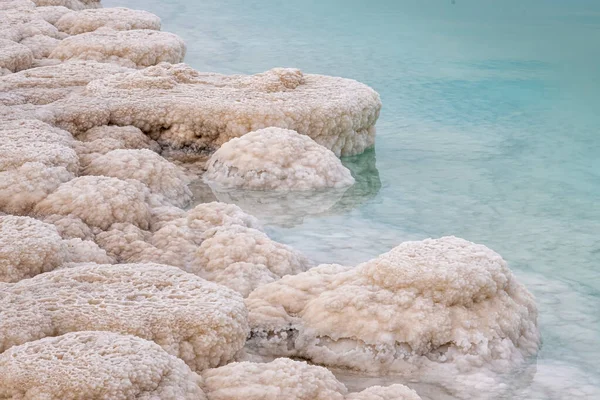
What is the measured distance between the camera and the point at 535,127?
5.61m

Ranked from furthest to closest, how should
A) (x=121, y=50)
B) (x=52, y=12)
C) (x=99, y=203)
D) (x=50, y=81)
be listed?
(x=52, y=12)
(x=121, y=50)
(x=50, y=81)
(x=99, y=203)

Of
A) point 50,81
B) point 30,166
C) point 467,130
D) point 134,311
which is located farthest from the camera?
point 467,130

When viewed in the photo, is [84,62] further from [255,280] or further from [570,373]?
[570,373]

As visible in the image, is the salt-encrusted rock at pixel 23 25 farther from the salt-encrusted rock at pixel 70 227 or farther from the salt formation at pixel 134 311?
the salt formation at pixel 134 311

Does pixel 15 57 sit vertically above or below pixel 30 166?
below

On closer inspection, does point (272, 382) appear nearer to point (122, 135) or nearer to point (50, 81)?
point (122, 135)

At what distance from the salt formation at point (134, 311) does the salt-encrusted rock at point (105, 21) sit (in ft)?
14.2

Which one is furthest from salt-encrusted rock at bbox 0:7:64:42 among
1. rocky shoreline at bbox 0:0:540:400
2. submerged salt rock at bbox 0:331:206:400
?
submerged salt rock at bbox 0:331:206:400

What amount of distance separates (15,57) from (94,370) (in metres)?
3.93

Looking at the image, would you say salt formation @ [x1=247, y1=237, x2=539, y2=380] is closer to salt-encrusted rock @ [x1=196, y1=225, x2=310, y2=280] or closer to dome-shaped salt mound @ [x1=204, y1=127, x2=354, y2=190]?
salt-encrusted rock @ [x1=196, y1=225, x2=310, y2=280]

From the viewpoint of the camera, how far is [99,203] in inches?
122

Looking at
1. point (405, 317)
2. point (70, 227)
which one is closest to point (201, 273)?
point (70, 227)

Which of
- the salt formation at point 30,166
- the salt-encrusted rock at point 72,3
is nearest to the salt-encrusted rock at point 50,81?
the salt formation at point 30,166

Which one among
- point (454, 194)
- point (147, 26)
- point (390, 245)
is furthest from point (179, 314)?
point (147, 26)
